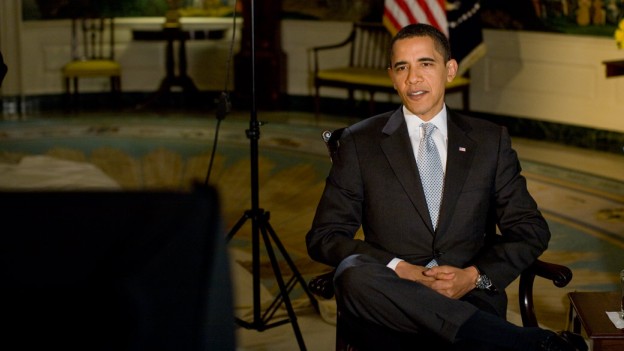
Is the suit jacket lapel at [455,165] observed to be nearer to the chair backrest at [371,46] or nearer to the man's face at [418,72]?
Answer: the man's face at [418,72]

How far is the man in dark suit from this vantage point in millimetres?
2951

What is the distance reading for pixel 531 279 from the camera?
2990mm

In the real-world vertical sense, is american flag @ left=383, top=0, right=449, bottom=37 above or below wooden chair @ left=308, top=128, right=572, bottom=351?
above

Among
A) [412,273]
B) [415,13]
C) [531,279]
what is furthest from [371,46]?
[412,273]

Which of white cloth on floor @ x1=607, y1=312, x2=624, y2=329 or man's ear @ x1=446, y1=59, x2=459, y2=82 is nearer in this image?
white cloth on floor @ x1=607, y1=312, x2=624, y2=329

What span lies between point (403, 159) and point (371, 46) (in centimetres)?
746

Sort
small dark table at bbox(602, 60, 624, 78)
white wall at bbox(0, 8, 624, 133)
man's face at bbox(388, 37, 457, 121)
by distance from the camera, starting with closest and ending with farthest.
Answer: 1. man's face at bbox(388, 37, 457, 121)
2. small dark table at bbox(602, 60, 624, 78)
3. white wall at bbox(0, 8, 624, 133)

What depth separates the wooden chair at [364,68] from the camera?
937cm

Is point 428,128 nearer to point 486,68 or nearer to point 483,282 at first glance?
point 483,282

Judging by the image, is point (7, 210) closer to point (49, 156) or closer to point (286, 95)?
point (49, 156)

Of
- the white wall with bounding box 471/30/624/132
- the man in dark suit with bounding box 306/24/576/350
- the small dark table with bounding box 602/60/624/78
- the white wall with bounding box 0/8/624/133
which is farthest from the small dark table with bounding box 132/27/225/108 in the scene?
the man in dark suit with bounding box 306/24/576/350

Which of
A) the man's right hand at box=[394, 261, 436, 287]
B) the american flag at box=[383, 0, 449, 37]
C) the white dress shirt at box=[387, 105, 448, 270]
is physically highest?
the american flag at box=[383, 0, 449, 37]

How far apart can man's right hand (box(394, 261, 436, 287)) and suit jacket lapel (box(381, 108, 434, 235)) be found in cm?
18

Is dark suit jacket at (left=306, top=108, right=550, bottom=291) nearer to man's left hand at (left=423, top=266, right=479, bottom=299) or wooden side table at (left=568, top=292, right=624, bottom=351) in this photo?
man's left hand at (left=423, top=266, right=479, bottom=299)
